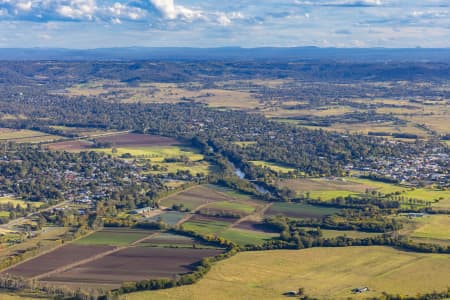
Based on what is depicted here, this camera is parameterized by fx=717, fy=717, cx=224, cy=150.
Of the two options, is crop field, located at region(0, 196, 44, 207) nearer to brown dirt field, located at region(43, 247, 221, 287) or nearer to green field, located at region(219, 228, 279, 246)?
brown dirt field, located at region(43, 247, 221, 287)

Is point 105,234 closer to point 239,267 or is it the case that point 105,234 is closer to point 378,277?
point 239,267

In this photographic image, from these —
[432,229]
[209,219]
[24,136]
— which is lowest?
[209,219]

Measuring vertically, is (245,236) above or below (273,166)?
below

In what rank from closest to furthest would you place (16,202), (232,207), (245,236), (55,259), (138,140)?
(55,259), (245,236), (232,207), (16,202), (138,140)

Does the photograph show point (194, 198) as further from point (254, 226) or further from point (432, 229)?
point (432, 229)

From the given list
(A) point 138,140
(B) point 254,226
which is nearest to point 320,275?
(B) point 254,226

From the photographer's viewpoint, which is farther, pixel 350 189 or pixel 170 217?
pixel 350 189

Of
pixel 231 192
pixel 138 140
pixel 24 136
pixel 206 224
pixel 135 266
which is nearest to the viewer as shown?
pixel 135 266
